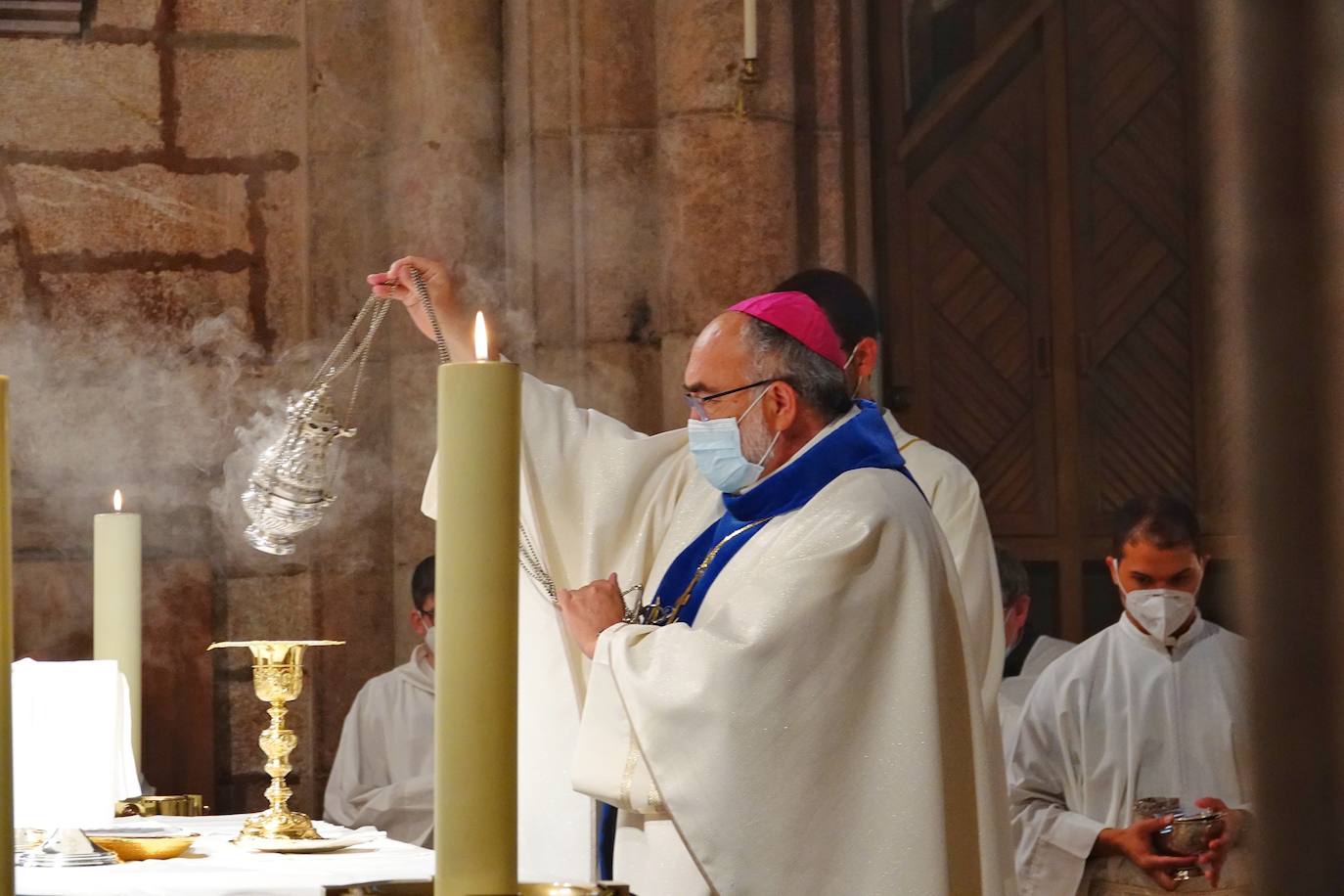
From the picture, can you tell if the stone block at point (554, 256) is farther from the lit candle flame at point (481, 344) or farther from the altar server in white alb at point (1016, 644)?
the lit candle flame at point (481, 344)

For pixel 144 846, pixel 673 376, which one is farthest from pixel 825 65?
pixel 144 846

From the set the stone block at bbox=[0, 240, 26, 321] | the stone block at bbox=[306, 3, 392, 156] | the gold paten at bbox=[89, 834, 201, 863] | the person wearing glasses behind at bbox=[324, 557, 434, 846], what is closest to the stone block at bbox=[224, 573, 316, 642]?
the person wearing glasses behind at bbox=[324, 557, 434, 846]

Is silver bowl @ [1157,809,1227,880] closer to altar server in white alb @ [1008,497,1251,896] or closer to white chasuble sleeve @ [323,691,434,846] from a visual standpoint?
altar server in white alb @ [1008,497,1251,896]

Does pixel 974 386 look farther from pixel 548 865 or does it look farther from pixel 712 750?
pixel 712 750

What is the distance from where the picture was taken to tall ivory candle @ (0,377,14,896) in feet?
4.51

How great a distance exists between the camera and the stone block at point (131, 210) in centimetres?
552

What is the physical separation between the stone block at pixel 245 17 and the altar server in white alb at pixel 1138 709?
2.95 meters

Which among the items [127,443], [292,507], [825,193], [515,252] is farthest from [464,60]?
[292,507]

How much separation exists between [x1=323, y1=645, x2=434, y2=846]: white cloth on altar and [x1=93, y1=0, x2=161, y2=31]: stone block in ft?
6.80

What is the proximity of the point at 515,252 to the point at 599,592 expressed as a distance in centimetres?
262

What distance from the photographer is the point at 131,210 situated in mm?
5586

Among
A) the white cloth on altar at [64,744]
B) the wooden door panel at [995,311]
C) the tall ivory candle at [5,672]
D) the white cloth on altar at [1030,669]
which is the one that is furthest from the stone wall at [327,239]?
the tall ivory candle at [5,672]

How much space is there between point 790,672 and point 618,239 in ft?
9.33

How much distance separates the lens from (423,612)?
222 inches
